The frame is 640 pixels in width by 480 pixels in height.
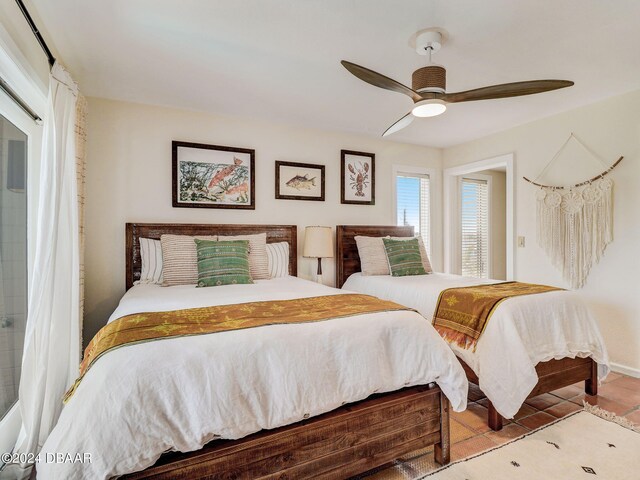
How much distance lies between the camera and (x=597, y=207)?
3.14 m

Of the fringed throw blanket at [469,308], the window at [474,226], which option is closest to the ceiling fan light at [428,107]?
the fringed throw blanket at [469,308]

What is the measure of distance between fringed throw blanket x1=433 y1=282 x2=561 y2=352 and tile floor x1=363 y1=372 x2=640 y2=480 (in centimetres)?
49

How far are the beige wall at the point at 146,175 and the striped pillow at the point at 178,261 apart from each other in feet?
1.57

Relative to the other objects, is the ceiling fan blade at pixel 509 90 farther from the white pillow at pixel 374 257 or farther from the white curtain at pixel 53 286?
the white curtain at pixel 53 286

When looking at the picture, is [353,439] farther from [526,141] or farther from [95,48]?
[526,141]

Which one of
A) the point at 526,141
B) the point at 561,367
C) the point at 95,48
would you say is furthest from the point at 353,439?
the point at 526,141

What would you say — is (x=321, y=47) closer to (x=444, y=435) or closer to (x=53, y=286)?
(x=53, y=286)

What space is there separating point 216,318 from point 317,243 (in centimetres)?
205

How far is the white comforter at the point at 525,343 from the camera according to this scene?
207 centimetres

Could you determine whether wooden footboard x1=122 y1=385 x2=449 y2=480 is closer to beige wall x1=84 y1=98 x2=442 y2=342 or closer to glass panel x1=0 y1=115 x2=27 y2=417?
glass panel x1=0 y1=115 x2=27 y2=417

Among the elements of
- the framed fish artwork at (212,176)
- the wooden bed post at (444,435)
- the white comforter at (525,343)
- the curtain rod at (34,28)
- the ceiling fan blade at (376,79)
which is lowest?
the wooden bed post at (444,435)

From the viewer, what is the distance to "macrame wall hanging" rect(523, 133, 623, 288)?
310 cm

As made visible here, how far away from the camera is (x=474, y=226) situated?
5367 mm

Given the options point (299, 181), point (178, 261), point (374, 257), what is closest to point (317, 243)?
point (374, 257)
